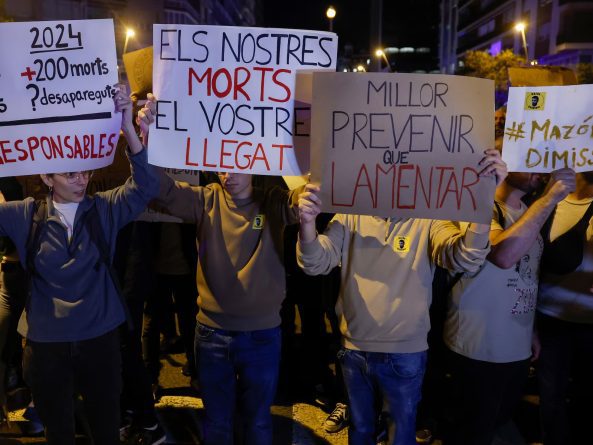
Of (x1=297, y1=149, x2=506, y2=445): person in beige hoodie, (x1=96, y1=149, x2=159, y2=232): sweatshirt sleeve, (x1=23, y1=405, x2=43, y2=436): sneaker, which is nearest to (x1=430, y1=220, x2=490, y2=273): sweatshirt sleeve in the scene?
(x1=297, y1=149, x2=506, y2=445): person in beige hoodie

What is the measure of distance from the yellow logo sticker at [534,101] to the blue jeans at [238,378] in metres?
1.71

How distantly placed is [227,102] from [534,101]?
1488mm

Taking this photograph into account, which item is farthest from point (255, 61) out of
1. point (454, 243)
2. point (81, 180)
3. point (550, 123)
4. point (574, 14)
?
point (574, 14)

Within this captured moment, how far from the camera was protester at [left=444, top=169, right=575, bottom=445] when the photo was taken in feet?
8.48

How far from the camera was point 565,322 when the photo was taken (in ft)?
9.39

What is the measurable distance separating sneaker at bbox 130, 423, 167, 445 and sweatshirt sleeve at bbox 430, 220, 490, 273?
216 centimetres

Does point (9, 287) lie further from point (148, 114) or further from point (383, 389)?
point (383, 389)

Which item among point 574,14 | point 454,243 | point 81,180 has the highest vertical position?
point 574,14

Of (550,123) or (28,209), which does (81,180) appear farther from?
(550,123)

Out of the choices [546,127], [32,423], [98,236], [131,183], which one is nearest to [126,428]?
[32,423]

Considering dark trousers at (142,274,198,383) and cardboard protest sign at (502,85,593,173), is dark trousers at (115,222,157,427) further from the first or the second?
cardboard protest sign at (502,85,593,173)

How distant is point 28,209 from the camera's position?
8.41 ft

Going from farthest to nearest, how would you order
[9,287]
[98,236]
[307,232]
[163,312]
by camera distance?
[163,312] < [9,287] < [98,236] < [307,232]

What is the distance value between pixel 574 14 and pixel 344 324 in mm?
47772
